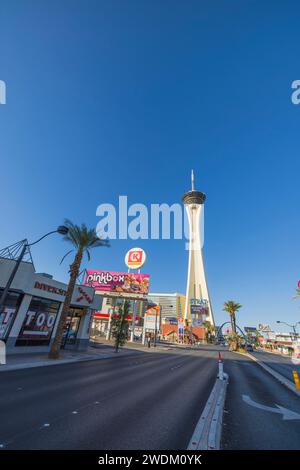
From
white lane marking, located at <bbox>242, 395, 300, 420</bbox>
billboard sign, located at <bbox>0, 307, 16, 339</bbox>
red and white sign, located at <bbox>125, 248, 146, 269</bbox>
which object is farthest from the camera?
red and white sign, located at <bbox>125, 248, 146, 269</bbox>

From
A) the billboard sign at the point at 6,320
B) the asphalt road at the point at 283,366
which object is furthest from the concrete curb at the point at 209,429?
the billboard sign at the point at 6,320

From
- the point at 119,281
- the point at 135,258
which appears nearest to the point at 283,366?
the point at 119,281

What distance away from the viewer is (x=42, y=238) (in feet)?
48.4

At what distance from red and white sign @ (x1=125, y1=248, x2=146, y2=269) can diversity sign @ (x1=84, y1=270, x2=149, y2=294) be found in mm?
3045

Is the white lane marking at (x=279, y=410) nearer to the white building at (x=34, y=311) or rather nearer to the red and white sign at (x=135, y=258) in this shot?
the white building at (x=34, y=311)

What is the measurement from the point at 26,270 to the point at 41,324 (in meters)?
6.37

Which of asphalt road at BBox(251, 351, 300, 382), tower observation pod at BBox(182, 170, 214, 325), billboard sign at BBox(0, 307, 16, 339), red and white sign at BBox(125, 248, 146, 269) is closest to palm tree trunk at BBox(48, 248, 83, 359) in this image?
billboard sign at BBox(0, 307, 16, 339)

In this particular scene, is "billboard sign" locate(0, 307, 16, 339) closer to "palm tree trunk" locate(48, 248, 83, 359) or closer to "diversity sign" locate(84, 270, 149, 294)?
"palm tree trunk" locate(48, 248, 83, 359)

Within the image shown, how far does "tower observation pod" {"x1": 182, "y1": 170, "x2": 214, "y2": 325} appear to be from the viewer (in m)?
108

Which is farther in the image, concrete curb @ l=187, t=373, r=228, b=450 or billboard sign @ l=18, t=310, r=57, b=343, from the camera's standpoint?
billboard sign @ l=18, t=310, r=57, b=343

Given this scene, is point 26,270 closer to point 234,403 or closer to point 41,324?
point 41,324

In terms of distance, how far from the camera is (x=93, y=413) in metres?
6.70

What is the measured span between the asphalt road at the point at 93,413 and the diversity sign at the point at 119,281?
4367cm

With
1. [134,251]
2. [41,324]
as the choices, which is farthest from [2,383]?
[134,251]
